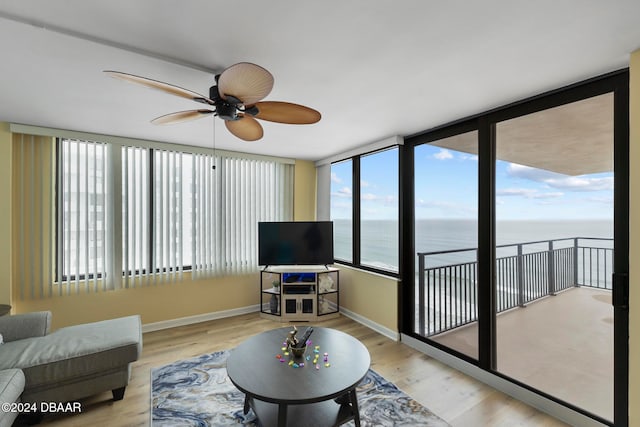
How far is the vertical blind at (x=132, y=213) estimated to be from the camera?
3023mm

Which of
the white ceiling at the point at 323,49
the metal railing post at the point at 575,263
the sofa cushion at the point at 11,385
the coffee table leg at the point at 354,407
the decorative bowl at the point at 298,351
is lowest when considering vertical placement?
the coffee table leg at the point at 354,407

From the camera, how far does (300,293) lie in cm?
395

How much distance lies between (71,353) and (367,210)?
3.27 meters

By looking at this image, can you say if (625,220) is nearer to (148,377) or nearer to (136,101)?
(136,101)

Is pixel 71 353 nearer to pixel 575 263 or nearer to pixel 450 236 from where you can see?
pixel 450 236

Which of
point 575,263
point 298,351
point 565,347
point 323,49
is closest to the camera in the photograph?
point 323,49

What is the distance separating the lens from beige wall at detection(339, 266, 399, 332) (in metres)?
3.36

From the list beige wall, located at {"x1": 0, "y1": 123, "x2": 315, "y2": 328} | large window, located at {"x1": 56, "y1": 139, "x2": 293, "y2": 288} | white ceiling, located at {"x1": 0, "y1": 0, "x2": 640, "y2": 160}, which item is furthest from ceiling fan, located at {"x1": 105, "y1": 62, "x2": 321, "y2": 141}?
beige wall, located at {"x1": 0, "y1": 123, "x2": 315, "y2": 328}

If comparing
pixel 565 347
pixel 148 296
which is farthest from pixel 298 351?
pixel 148 296

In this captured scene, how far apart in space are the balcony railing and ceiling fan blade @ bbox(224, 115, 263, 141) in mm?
2233

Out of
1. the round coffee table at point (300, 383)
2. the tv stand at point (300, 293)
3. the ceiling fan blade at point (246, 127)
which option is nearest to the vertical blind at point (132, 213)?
the tv stand at point (300, 293)

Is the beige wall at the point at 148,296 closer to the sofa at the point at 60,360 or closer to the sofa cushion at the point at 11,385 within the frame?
the sofa at the point at 60,360

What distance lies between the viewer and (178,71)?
5.97 feet

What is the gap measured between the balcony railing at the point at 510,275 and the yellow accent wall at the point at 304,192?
214cm
